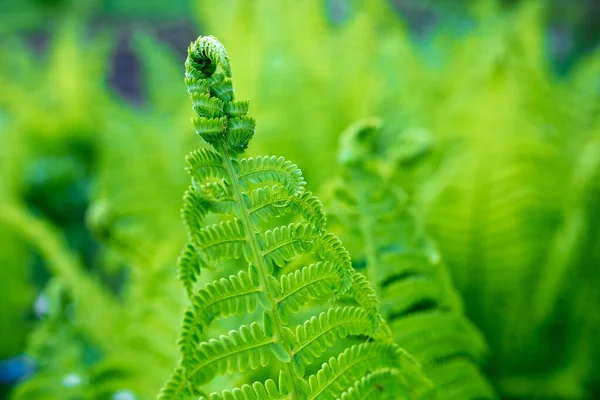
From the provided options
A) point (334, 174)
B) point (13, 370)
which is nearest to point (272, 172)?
point (334, 174)

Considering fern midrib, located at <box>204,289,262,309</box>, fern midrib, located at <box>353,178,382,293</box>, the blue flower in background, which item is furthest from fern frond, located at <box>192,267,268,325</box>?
the blue flower in background

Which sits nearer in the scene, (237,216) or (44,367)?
(237,216)

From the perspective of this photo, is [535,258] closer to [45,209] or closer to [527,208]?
[527,208]

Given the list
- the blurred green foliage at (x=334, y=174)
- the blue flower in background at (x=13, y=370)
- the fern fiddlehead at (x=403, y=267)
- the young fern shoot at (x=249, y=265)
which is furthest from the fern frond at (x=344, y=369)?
the blue flower in background at (x=13, y=370)

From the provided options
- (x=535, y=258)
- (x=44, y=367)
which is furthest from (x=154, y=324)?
(x=535, y=258)

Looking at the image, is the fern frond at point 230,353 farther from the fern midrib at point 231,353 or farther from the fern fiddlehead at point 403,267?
the fern fiddlehead at point 403,267

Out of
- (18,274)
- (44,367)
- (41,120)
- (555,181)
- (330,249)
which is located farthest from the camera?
(41,120)

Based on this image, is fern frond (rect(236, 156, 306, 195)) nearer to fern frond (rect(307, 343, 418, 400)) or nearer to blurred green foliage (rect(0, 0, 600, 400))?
fern frond (rect(307, 343, 418, 400))

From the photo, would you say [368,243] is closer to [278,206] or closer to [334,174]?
[278,206]
